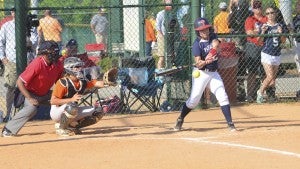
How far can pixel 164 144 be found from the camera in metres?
9.39

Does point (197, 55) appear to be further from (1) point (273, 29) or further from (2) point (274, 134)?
(1) point (273, 29)

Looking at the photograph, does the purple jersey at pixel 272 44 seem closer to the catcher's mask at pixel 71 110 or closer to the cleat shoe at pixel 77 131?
the cleat shoe at pixel 77 131

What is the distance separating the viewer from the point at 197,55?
34.6 feet

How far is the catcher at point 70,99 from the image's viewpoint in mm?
10344

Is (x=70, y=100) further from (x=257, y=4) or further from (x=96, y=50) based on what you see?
(x=96, y=50)

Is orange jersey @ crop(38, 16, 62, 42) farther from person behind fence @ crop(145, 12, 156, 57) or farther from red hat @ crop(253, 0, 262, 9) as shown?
red hat @ crop(253, 0, 262, 9)

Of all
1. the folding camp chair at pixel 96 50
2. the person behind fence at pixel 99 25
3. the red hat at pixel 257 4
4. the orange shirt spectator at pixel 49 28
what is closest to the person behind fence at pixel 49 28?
the orange shirt spectator at pixel 49 28

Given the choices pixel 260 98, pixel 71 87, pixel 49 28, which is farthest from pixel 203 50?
pixel 49 28

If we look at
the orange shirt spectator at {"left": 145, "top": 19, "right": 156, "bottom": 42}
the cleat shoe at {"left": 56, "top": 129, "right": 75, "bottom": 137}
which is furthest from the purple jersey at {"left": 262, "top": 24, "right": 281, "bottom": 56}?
the cleat shoe at {"left": 56, "top": 129, "right": 75, "bottom": 137}

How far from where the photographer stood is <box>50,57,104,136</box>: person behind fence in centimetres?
1034

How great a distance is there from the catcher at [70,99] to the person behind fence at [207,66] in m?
1.33

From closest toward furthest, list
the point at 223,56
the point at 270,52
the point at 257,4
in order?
1. the point at 270,52
2. the point at 223,56
3. the point at 257,4

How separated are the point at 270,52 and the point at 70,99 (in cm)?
483

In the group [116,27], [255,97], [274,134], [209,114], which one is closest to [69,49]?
[209,114]
